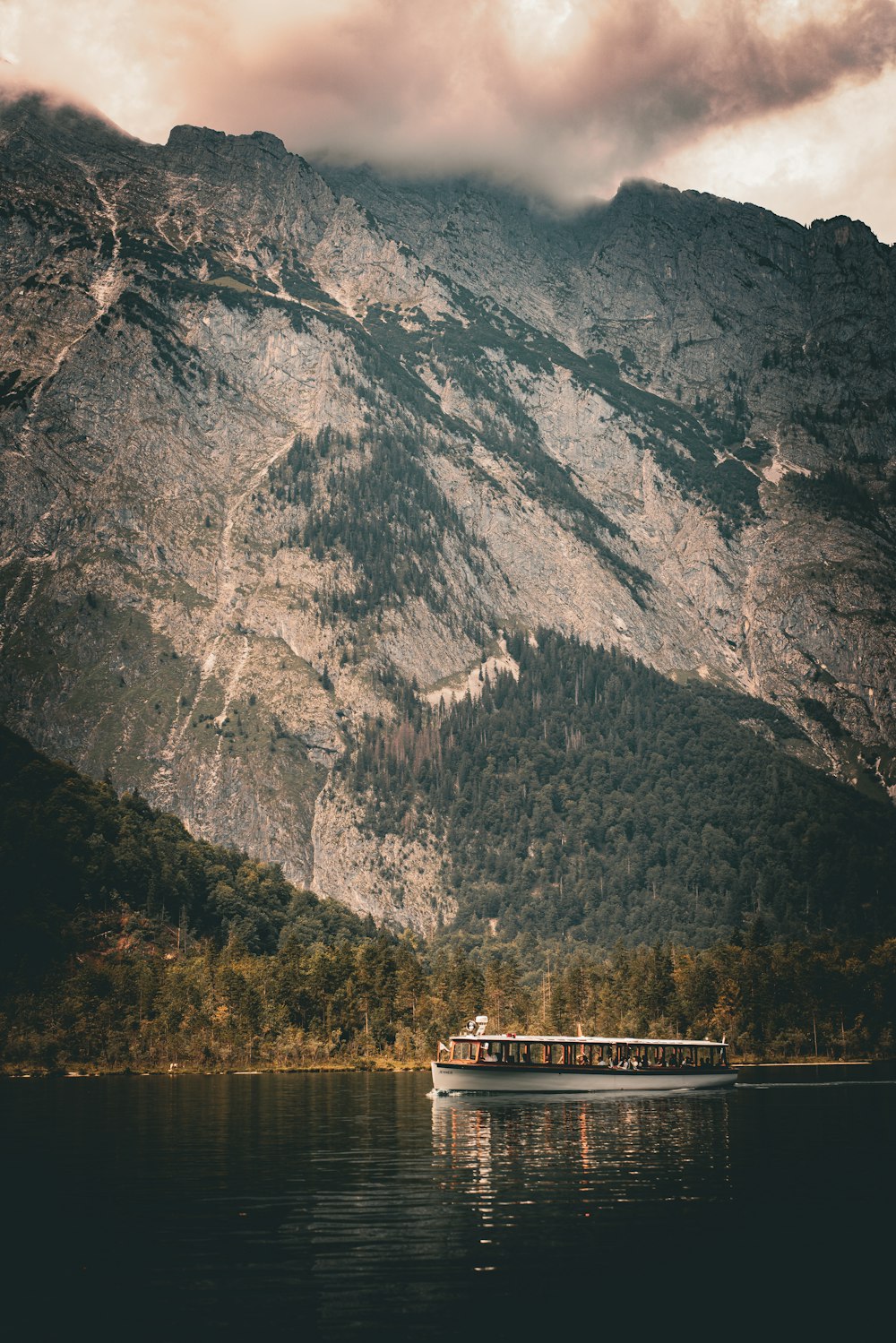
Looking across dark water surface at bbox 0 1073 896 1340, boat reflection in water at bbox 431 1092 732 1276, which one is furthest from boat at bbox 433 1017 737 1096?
dark water surface at bbox 0 1073 896 1340

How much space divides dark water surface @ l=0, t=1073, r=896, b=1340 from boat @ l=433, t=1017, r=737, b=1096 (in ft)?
151

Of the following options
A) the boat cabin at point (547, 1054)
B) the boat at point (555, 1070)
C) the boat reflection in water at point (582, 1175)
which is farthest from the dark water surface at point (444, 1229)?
the boat cabin at point (547, 1054)

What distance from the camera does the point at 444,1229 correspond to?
69625mm

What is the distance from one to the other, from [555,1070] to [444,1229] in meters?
115

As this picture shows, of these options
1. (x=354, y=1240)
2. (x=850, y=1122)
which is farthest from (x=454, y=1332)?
(x=850, y=1122)

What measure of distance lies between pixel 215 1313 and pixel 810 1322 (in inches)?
908

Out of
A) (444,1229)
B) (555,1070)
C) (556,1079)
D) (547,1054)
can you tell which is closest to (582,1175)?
(444,1229)

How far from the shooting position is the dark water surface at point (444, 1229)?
5225 centimetres

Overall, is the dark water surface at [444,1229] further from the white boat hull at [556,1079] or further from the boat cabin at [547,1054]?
the boat cabin at [547,1054]

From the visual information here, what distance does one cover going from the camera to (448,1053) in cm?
18788

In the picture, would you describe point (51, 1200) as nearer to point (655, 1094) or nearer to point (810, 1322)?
point (810, 1322)

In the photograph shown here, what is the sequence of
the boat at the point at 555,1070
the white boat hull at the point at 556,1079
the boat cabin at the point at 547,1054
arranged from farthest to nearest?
the boat cabin at the point at 547,1054
the boat at the point at 555,1070
the white boat hull at the point at 556,1079

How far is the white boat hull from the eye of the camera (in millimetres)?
177375

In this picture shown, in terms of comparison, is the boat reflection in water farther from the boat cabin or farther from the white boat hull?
the boat cabin
